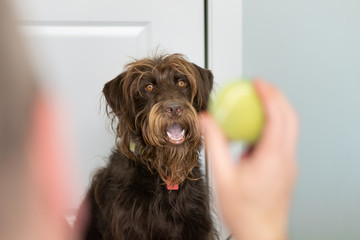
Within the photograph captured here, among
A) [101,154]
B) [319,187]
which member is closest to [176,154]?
[101,154]

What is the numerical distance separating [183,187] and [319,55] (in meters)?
1.05

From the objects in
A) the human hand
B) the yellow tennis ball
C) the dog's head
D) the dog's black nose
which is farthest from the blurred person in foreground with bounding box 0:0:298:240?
the dog's head

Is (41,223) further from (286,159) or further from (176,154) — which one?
(176,154)

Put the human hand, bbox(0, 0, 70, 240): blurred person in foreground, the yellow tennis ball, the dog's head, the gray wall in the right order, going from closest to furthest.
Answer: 1. bbox(0, 0, 70, 240): blurred person in foreground
2. the human hand
3. the yellow tennis ball
4. the dog's head
5. the gray wall

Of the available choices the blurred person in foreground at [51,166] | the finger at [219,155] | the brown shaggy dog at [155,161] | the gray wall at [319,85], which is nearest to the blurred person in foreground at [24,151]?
the blurred person in foreground at [51,166]

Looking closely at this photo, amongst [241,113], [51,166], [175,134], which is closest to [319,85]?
[175,134]

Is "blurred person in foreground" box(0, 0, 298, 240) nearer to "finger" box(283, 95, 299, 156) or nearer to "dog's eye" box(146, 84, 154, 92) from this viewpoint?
"finger" box(283, 95, 299, 156)

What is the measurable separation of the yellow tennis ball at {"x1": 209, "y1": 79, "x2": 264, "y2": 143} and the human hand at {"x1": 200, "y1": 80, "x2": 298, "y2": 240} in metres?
0.36

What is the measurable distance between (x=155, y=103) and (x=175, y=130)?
13 centimetres

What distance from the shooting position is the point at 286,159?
52 cm

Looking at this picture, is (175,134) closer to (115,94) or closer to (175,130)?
(175,130)

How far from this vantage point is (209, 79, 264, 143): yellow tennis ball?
0.92 meters

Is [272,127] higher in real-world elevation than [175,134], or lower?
higher

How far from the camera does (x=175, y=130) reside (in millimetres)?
1694
